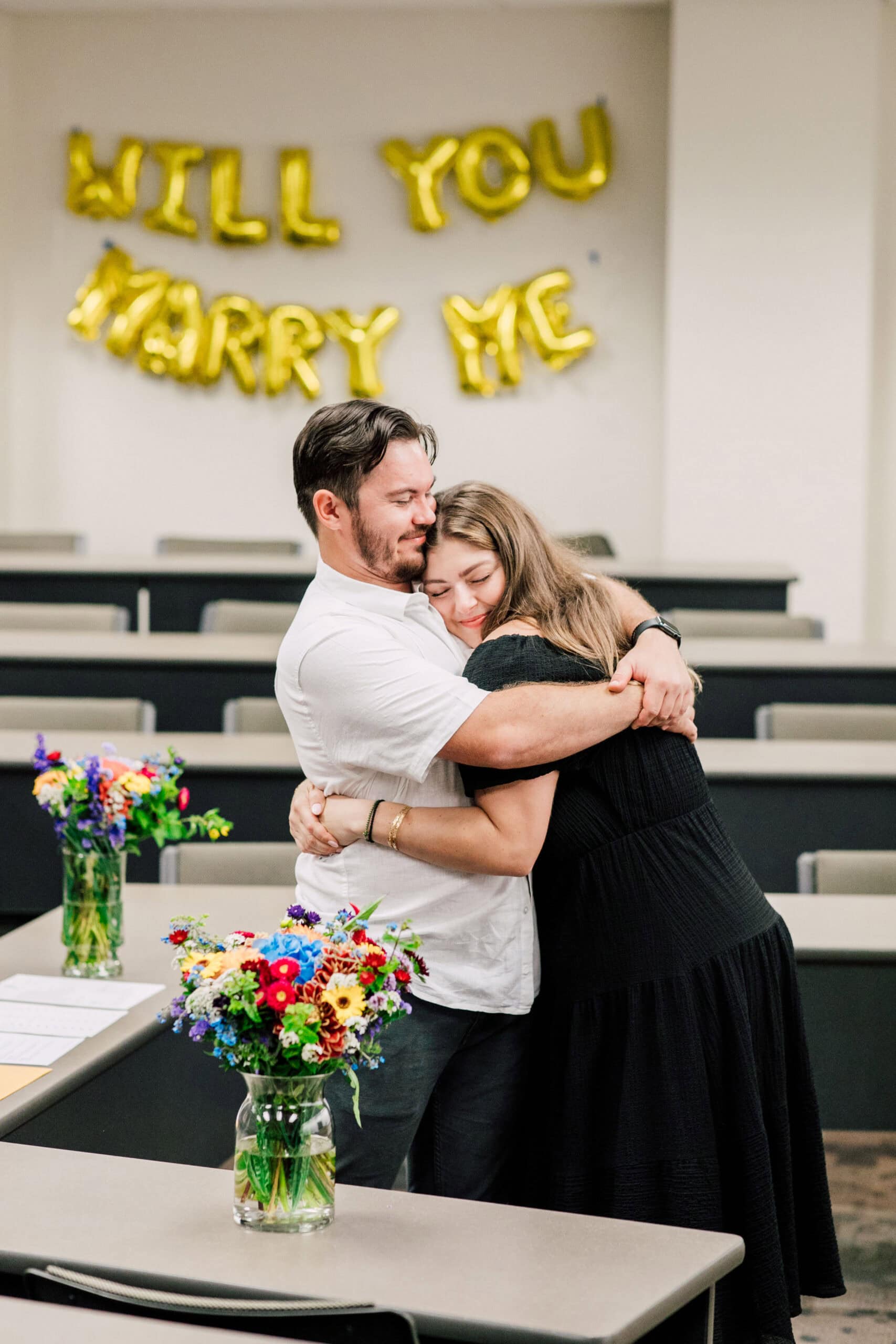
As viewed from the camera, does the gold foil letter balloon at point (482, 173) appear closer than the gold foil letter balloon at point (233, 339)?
Yes

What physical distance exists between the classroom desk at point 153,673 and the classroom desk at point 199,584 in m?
1.08

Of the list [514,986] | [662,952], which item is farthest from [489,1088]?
[662,952]

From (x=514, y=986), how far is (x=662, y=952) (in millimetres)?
189

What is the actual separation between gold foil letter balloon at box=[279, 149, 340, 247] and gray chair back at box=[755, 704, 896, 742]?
188 inches

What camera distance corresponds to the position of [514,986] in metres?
1.81

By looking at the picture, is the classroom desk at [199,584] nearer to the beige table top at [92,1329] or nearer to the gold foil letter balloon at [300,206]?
the gold foil letter balloon at [300,206]

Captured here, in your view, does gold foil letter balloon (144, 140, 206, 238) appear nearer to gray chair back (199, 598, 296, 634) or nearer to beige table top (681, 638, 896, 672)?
gray chair back (199, 598, 296, 634)

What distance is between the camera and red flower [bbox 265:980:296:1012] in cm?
131

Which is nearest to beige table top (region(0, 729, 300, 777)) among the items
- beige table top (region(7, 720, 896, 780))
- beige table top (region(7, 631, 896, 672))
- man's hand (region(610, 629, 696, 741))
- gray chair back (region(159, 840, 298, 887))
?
beige table top (region(7, 720, 896, 780))

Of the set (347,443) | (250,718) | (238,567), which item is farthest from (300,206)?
(347,443)

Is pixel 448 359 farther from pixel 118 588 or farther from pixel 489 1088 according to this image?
pixel 489 1088

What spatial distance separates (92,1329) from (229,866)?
1670 millimetres

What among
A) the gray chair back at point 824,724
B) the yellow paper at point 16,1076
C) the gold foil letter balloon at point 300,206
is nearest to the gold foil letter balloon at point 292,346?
the gold foil letter balloon at point 300,206

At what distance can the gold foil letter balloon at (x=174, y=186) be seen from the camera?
783 cm
